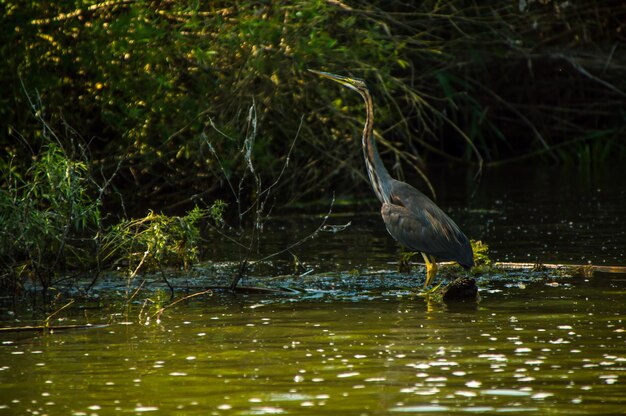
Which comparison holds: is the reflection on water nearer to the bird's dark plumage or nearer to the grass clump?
the bird's dark plumage

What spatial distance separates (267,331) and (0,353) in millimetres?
1805

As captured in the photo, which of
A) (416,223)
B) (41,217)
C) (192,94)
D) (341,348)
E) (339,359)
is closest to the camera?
(339,359)

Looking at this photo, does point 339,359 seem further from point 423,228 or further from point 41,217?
point 41,217

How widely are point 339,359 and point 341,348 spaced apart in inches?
15.6

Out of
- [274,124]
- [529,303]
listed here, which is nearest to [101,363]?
[529,303]

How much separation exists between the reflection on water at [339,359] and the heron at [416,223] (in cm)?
89

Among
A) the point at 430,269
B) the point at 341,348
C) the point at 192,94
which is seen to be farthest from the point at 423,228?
the point at 192,94

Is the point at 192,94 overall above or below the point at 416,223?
above

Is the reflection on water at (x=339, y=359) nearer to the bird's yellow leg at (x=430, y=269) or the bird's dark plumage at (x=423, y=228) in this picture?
the bird's dark plumage at (x=423, y=228)

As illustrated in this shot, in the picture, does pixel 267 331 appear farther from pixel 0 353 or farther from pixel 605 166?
pixel 605 166

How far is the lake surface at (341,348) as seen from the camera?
6.80 metres

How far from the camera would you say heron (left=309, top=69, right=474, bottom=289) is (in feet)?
37.1

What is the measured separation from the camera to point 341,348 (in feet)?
27.3

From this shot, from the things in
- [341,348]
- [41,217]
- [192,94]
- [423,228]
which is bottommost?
[341,348]
